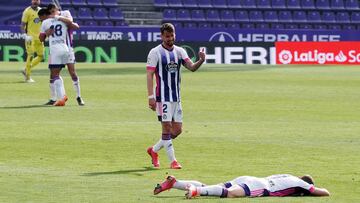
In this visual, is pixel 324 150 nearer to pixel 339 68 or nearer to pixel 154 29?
pixel 339 68

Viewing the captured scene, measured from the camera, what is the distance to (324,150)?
1697 centimetres

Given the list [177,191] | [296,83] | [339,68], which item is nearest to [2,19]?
[339,68]

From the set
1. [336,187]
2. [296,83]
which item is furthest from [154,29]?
[336,187]

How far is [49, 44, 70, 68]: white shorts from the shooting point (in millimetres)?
24312

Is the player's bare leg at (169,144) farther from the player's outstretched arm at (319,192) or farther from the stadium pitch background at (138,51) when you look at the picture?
the stadium pitch background at (138,51)

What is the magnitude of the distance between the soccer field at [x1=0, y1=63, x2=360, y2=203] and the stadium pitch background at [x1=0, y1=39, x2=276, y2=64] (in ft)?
34.8

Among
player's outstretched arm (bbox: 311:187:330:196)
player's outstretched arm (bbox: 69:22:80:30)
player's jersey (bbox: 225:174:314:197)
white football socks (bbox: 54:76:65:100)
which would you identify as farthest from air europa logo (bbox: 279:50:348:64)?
player's jersey (bbox: 225:174:314:197)

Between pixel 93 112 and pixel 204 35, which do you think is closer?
pixel 93 112

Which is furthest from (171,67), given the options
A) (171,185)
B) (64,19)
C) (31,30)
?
(31,30)

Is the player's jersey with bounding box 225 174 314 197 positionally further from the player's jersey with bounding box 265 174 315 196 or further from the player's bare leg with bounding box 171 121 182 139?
the player's bare leg with bounding box 171 121 182 139

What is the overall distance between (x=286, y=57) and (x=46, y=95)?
2153 centimetres

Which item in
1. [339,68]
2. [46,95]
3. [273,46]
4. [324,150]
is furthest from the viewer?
[273,46]

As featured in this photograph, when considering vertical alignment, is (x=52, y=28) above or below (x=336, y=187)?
above

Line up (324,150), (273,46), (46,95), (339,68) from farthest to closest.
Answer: (273,46) → (339,68) → (46,95) → (324,150)
